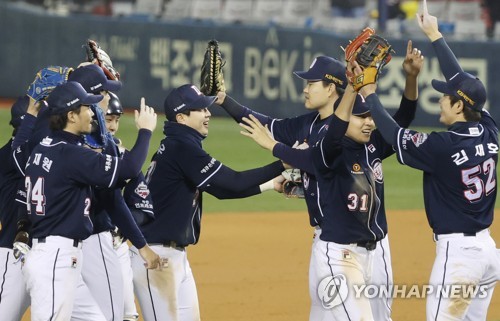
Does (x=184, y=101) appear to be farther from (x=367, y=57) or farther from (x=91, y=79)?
(x=367, y=57)

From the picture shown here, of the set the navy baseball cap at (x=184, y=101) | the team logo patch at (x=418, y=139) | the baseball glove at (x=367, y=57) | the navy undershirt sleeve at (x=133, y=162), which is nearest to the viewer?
the navy undershirt sleeve at (x=133, y=162)

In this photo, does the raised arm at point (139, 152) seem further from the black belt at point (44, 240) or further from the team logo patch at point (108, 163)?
the black belt at point (44, 240)

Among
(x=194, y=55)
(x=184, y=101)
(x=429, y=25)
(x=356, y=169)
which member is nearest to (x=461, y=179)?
(x=356, y=169)

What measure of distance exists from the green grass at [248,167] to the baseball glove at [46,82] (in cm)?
751

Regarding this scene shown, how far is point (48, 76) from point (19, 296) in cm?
147

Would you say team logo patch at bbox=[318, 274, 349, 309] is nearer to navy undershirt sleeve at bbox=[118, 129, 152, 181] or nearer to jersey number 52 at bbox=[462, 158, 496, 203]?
jersey number 52 at bbox=[462, 158, 496, 203]

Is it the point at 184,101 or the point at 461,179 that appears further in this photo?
the point at 184,101

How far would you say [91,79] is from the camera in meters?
7.13

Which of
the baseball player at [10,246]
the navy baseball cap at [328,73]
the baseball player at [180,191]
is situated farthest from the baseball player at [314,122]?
the baseball player at [10,246]

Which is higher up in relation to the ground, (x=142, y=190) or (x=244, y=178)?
(x=244, y=178)

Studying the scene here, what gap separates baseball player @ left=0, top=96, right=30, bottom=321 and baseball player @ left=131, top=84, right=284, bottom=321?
2.59ft

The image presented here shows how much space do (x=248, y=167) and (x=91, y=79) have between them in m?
10.2

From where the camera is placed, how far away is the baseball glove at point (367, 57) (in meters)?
6.66

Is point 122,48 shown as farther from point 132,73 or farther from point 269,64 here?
point 269,64
